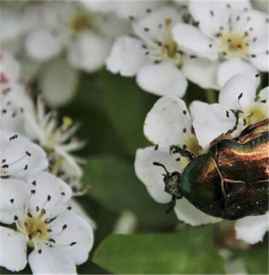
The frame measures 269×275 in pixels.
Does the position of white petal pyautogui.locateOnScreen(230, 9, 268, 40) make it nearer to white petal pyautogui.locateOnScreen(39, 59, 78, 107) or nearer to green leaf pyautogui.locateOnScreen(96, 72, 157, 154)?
green leaf pyautogui.locateOnScreen(96, 72, 157, 154)

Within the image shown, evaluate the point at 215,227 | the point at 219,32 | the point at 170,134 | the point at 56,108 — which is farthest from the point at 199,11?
the point at 56,108

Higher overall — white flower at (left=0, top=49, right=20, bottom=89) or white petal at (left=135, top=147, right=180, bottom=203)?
white petal at (left=135, top=147, right=180, bottom=203)

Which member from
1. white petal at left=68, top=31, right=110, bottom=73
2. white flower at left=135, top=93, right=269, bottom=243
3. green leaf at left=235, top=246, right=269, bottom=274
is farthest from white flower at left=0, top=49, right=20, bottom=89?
green leaf at left=235, top=246, right=269, bottom=274

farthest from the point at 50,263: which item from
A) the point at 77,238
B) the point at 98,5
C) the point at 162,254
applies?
the point at 98,5

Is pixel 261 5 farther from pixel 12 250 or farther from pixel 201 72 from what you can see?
pixel 12 250

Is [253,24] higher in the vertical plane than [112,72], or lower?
higher

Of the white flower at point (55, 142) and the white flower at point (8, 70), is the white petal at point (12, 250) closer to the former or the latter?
the white flower at point (55, 142)
